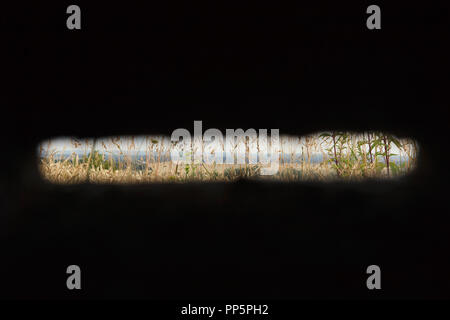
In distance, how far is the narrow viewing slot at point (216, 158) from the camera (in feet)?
3.75

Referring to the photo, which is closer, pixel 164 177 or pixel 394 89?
pixel 394 89

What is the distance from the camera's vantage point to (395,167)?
1125 mm

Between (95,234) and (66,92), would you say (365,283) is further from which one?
(66,92)

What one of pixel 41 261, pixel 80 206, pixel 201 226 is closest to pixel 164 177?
pixel 201 226

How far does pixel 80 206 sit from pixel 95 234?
0.16m

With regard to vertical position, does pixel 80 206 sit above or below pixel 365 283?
above

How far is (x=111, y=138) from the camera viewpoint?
3.85ft

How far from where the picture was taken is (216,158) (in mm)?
1176

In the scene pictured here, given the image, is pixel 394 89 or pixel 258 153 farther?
pixel 258 153

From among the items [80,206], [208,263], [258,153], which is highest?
[258,153]

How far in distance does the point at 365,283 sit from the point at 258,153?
2.65ft

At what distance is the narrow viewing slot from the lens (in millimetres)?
1144

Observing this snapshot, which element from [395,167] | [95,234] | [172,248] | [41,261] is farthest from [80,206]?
[395,167]

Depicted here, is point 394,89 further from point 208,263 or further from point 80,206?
point 80,206
